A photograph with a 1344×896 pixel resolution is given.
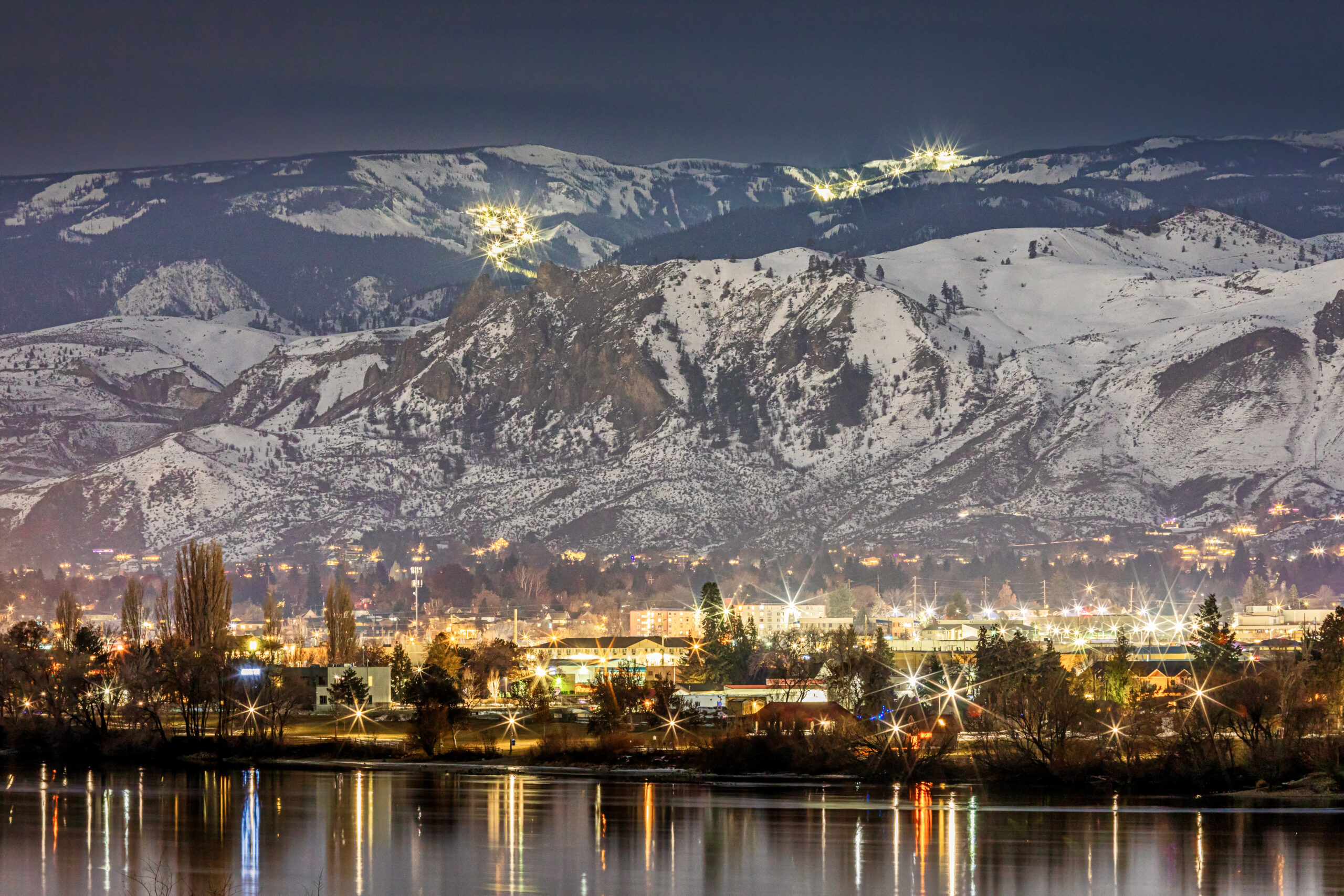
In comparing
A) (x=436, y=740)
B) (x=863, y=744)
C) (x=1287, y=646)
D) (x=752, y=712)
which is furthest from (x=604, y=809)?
(x=1287, y=646)

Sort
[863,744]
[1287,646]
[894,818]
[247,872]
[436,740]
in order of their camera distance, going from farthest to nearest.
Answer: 1. [1287,646]
2. [436,740]
3. [863,744]
4. [894,818]
5. [247,872]

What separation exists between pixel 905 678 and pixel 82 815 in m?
75.2

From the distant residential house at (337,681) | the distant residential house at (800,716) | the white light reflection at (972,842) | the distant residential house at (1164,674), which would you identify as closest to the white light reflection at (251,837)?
the white light reflection at (972,842)

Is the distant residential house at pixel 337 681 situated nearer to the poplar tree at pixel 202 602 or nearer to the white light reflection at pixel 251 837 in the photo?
the poplar tree at pixel 202 602

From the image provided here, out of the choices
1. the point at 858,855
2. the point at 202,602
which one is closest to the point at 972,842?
the point at 858,855

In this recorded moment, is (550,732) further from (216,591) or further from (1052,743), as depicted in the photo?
(216,591)

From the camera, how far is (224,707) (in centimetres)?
14775

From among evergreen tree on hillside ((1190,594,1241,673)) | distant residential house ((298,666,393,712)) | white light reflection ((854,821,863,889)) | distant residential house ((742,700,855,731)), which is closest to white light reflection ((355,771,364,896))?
white light reflection ((854,821,863,889))

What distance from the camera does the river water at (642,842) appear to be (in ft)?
261

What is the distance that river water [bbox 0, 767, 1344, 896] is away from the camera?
261ft

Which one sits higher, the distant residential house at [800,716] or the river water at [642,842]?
the distant residential house at [800,716]

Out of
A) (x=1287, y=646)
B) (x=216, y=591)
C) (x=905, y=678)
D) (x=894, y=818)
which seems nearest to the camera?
(x=894, y=818)

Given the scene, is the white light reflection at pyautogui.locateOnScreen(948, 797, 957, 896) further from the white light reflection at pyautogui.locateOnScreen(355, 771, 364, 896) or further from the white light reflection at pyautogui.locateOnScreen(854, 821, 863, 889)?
the white light reflection at pyautogui.locateOnScreen(355, 771, 364, 896)

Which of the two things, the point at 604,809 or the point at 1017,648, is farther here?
the point at 1017,648
